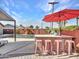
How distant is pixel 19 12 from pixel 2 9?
1.02m

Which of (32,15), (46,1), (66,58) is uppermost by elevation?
(46,1)

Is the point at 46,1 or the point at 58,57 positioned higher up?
the point at 46,1

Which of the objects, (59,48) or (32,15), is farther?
(32,15)

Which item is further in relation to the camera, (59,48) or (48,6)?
(48,6)

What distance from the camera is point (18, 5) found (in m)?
7.99

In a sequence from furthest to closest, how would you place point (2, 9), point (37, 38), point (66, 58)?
point (2, 9) → point (37, 38) → point (66, 58)

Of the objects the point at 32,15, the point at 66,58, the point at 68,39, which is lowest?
the point at 66,58

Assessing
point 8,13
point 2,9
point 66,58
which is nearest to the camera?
point 66,58

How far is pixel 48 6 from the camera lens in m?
7.88

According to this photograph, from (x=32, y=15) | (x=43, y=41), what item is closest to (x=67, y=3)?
(x=32, y=15)

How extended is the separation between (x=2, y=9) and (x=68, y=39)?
2711mm

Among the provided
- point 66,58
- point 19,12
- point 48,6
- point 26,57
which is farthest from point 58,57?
point 19,12

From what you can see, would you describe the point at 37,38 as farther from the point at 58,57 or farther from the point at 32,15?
the point at 32,15

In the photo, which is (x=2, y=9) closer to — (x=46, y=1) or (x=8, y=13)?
(x=8, y=13)
